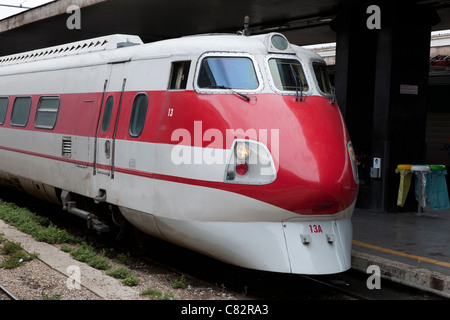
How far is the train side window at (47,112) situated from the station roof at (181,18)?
16.9ft

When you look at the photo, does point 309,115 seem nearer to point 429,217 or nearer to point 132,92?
point 132,92

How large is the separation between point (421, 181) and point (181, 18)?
8286mm

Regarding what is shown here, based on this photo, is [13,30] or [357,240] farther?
[13,30]

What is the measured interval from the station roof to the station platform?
16.3 feet

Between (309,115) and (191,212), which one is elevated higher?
(309,115)

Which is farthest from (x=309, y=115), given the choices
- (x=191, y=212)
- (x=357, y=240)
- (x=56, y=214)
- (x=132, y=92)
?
(x=56, y=214)

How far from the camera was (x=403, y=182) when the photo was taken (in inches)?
518

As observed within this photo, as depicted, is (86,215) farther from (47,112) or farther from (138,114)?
(47,112)

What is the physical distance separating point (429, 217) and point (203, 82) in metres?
7.54

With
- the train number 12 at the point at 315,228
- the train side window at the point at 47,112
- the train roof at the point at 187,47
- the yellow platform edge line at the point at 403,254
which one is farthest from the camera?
the train side window at the point at 47,112

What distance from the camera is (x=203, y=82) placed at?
729cm

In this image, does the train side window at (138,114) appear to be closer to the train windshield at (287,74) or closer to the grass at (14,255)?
the train windshield at (287,74)

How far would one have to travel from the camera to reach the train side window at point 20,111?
11992mm

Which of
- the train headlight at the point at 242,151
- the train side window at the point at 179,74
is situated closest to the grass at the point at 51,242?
the train headlight at the point at 242,151
